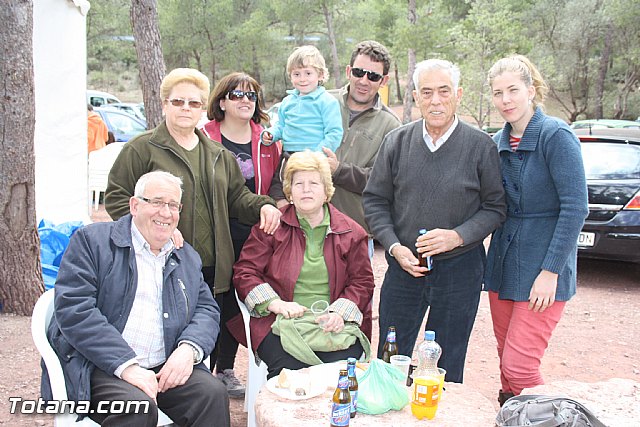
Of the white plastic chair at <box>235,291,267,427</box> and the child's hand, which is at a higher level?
the child's hand

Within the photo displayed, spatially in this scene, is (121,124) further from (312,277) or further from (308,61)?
(312,277)

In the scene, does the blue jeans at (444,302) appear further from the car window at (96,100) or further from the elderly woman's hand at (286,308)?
the car window at (96,100)

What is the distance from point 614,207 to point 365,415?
16.6ft

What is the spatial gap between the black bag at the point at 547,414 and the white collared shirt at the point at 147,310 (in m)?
1.57

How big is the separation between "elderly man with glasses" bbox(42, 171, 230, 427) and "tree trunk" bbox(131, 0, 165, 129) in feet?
18.8

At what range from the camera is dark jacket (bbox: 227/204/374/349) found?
3.55 m

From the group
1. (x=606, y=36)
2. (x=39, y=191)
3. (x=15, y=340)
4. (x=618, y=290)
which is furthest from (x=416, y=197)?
(x=606, y=36)

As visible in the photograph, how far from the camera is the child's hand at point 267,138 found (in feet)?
13.0

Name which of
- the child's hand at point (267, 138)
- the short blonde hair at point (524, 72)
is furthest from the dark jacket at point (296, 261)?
the short blonde hair at point (524, 72)

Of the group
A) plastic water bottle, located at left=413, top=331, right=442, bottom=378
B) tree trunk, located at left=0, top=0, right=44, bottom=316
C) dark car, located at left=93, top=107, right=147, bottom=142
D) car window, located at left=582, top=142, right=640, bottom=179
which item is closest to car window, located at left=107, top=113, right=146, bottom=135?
dark car, located at left=93, top=107, right=147, bottom=142

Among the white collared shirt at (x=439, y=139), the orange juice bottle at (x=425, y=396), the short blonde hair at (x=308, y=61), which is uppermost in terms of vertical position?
the short blonde hair at (x=308, y=61)

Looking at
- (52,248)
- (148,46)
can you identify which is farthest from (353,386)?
(148,46)

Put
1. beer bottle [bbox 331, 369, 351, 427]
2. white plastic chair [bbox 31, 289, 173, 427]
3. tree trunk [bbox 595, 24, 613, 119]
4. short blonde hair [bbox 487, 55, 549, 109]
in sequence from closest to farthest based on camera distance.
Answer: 1. beer bottle [bbox 331, 369, 351, 427]
2. white plastic chair [bbox 31, 289, 173, 427]
3. short blonde hair [bbox 487, 55, 549, 109]
4. tree trunk [bbox 595, 24, 613, 119]

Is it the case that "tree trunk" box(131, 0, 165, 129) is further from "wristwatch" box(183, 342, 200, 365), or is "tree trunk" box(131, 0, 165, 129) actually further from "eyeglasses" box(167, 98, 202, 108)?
"wristwatch" box(183, 342, 200, 365)
